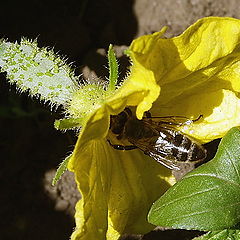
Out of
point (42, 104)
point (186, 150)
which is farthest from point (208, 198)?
point (42, 104)

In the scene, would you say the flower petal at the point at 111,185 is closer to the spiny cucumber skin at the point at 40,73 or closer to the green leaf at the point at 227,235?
the spiny cucumber skin at the point at 40,73

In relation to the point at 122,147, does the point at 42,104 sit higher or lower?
lower

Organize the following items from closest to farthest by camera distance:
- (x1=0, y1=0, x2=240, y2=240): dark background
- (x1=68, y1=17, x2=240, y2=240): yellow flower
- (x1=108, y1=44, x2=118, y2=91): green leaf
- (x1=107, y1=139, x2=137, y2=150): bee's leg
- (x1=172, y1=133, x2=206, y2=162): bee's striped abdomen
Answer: (x1=68, y1=17, x2=240, y2=240): yellow flower
(x1=108, y1=44, x2=118, y2=91): green leaf
(x1=172, y1=133, x2=206, y2=162): bee's striped abdomen
(x1=107, y1=139, x2=137, y2=150): bee's leg
(x1=0, y1=0, x2=240, y2=240): dark background

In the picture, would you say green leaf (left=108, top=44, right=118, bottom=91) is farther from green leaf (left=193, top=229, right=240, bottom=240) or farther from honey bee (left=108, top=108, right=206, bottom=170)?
green leaf (left=193, top=229, right=240, bottom=240)

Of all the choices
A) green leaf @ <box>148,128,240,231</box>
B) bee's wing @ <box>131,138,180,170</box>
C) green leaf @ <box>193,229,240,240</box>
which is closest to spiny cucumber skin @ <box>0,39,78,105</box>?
bee's wing @ <box>131,138,180,170</box>

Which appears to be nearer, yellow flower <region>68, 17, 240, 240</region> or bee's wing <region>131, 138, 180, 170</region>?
yellow flower <region>68, 17, 240, 240</region>

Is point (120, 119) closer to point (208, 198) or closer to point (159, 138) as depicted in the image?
point (159, 138)

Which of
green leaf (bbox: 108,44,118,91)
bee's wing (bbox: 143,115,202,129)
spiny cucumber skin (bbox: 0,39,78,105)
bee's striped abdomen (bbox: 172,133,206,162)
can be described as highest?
green leaf (bbox: 108,44,118,91)

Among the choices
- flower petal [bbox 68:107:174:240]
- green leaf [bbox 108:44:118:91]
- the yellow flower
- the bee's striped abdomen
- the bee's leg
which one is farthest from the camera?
the bee's leg
